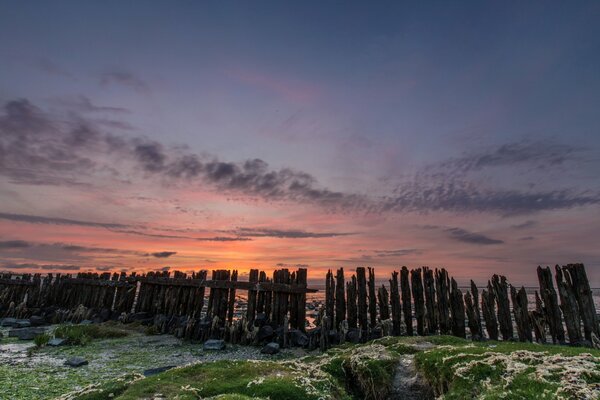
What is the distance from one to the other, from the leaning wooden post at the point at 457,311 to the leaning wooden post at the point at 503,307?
1.39 meters

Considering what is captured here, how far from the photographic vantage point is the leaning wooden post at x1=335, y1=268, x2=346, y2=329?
659 inches

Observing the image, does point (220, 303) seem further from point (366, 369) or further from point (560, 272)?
point (560, 272)

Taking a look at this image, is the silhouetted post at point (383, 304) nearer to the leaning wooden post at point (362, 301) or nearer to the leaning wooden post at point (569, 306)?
the leaning wooden post at point (362, 301)

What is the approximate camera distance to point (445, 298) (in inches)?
614

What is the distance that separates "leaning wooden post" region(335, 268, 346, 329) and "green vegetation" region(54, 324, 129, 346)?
11747 mm

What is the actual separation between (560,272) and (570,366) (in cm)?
1019

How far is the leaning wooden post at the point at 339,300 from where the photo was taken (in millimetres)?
16750

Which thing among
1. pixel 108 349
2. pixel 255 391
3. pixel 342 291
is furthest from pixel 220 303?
pixel 255 391

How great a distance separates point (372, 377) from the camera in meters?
8.31

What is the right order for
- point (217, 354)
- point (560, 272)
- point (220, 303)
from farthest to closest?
point (220, 303) → point (217, 354) → point (560, 272)

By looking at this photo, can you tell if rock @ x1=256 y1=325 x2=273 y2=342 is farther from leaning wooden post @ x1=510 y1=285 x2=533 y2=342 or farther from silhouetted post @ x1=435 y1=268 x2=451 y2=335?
leaning wooden post @ x1=510 y1=285 x2=533 y2=342

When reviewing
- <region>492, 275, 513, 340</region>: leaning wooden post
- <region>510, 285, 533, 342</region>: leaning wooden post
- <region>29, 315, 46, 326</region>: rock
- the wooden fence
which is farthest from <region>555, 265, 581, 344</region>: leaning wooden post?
<region>29, 315, 46, 326</region>: rock

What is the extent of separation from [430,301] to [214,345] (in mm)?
9815

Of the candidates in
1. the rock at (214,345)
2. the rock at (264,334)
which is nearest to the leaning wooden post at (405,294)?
the rock at (264,334)
